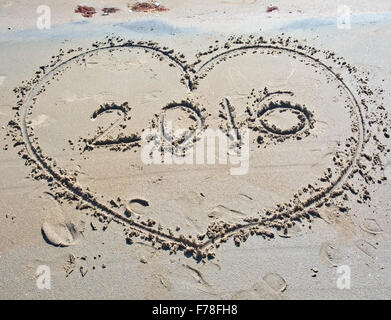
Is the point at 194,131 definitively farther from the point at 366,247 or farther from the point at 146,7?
the point at 146,7

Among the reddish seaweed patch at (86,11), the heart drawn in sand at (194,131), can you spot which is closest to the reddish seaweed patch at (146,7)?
the reddish seaweed patch at (86,11)

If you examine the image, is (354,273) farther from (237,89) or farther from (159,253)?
(237,89)

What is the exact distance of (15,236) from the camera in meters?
Result: 5.00

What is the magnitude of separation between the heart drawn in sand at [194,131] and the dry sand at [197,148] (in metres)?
0.02

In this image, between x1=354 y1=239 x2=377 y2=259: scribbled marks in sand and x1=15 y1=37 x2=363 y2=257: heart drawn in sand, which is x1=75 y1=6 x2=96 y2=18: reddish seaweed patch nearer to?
x1=15 y1=37 x2=363 y2=257: heart drawn in sand

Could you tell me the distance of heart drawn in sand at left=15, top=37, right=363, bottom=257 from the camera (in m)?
5.12

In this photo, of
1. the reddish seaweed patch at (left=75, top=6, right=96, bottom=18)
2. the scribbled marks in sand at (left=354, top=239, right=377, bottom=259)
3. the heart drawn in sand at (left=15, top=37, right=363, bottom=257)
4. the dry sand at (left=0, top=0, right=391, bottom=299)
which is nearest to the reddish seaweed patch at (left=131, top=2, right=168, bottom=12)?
the dry sand at (left=0, top=0, right=391, bottom=299)

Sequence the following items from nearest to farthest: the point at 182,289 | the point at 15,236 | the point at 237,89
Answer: the point at 182,289
the point at 15,236
the point at 237,89

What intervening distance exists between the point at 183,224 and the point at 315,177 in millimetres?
1702

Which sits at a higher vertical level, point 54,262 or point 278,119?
point 278,119

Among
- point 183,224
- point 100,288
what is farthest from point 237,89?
point 100,288

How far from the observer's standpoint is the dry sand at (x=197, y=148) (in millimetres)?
4676

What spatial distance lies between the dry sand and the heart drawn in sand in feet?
0.06

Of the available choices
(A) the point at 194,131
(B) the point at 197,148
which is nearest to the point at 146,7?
(A) the point at 194,131
